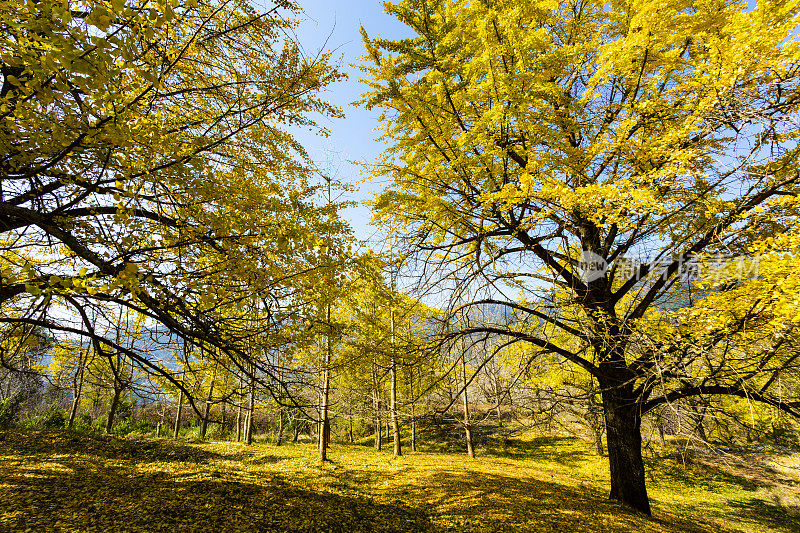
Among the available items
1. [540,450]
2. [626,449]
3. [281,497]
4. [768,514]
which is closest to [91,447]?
[281,497]

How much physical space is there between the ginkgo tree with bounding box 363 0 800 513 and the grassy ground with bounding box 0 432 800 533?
2.00m

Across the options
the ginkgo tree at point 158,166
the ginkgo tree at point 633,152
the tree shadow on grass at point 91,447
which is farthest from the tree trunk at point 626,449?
the tree shadow on grass at point 91,447

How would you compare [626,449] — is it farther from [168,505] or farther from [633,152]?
[168,505]

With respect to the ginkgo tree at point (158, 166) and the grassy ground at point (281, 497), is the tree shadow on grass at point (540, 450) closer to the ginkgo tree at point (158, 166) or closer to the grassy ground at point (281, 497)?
the grassy ground at point (281, 497)

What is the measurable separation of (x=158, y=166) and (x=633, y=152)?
555cm

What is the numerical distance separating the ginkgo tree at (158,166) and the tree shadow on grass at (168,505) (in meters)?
2.54

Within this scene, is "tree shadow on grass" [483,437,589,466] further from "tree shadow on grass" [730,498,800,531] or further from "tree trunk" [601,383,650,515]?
"tree trunk" [601,383,650,515]

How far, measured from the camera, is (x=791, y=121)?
3752mm

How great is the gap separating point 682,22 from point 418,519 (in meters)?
8.47

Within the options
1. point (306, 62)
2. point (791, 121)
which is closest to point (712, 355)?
point (791, 121)

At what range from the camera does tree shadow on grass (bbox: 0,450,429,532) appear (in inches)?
173

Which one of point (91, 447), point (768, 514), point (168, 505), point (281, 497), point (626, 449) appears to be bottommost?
point (768, 514)

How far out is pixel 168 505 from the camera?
515 cm

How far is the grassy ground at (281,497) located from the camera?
4.76 meters
